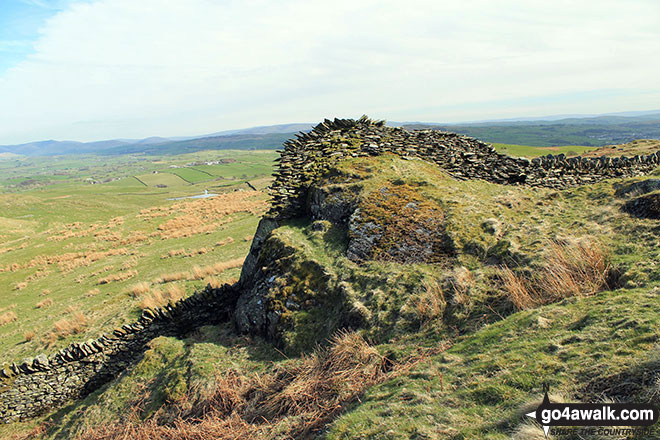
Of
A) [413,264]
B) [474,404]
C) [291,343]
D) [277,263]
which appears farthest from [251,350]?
[474,404]

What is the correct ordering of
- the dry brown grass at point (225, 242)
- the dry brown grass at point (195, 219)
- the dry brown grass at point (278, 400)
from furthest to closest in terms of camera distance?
the dry brown grass at point (195, 219) → the dry brown grass at point (225, 242) → the dry brown grass at point (278, 400)

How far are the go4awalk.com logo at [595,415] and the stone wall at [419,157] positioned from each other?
421 inches

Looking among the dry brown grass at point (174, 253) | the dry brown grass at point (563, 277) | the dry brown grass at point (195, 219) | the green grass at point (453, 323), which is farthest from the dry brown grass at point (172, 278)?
the dry brown grass at point (563, 277)

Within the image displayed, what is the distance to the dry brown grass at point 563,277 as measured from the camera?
600 centimetres

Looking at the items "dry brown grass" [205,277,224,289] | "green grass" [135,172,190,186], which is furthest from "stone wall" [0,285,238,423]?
"green grass" [135,172,190,186]

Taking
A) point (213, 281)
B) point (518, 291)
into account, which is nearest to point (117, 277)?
point (213, 281)

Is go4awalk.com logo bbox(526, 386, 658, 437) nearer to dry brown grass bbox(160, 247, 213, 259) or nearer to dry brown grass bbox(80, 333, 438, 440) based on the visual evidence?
dry brown grass bbox(80, 333, 438, 440)

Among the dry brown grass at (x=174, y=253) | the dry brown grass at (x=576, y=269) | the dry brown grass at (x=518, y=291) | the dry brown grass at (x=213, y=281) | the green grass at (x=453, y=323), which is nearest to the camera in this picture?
the green grass at (x=453, y=323)

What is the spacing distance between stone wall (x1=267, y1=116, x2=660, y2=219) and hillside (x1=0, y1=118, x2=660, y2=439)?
15 cm

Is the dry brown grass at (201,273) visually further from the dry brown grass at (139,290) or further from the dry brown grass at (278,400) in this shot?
the dry brown grass at (278,400)

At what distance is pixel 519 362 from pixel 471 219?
5.44 metres

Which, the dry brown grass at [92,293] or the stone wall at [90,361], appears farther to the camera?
the dry brown grass at [92,293]

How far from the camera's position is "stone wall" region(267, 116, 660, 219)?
13562mm

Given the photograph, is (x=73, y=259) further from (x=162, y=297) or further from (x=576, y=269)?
(x=576, y=269)
